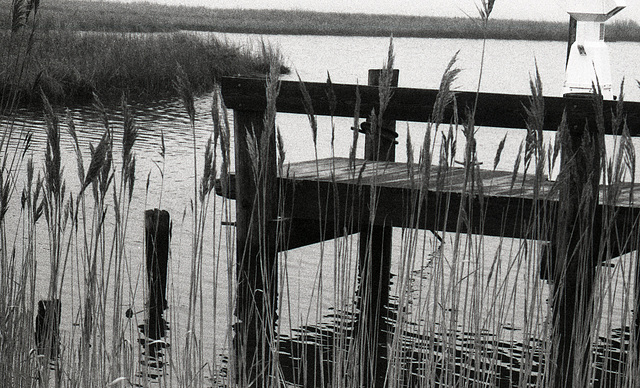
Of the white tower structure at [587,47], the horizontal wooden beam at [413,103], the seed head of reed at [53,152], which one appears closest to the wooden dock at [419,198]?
the horizontal wooden beam at [413,103]

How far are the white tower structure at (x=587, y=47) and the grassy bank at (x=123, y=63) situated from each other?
41.3ft

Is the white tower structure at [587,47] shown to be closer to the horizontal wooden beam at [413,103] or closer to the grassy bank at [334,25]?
the horizontal wooden beam at [413,103]

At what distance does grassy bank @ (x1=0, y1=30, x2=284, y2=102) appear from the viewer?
18953 mm

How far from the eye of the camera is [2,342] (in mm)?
2869

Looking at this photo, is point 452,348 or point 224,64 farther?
point 224,64

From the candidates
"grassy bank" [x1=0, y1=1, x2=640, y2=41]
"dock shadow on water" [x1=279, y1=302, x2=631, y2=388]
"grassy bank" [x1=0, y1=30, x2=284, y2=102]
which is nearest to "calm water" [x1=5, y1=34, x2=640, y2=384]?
"dock shadow on water" [x1=279, y1=302, x2=631, y2=388]

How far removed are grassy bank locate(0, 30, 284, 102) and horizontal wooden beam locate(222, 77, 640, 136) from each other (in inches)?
524

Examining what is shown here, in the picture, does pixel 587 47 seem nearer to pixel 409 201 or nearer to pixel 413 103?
pixel 409 201

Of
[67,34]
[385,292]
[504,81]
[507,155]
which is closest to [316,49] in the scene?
[504,81]

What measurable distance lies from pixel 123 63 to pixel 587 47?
15.8 meters

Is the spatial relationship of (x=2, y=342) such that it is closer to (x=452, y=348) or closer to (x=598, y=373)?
(x=452, y=348)

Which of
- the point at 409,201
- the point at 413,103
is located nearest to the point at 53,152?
the point at 413,103

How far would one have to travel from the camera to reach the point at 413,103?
4.13 m

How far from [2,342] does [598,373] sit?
11.9ft
